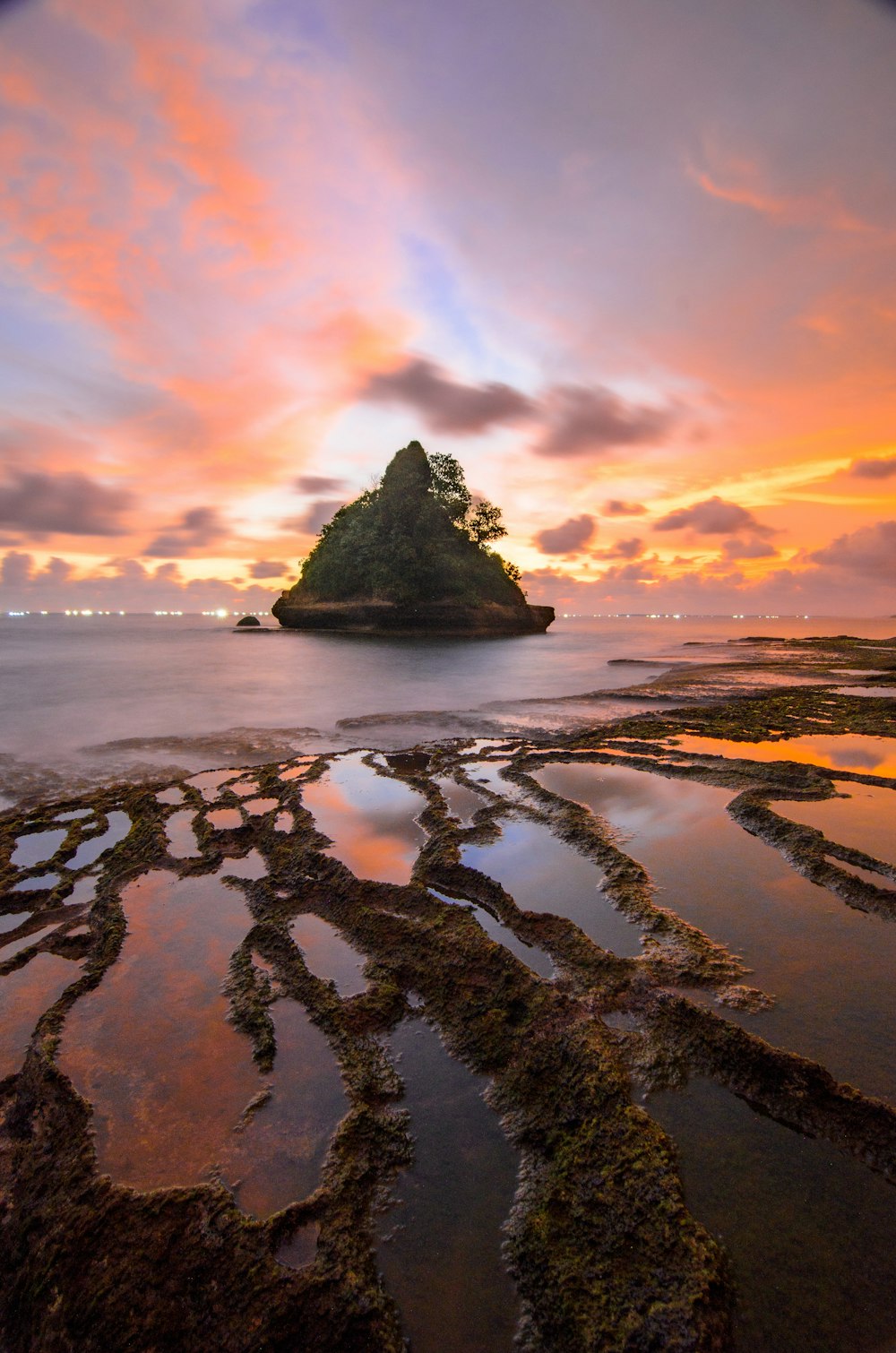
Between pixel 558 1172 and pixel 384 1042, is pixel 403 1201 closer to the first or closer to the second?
pixel 558 1172

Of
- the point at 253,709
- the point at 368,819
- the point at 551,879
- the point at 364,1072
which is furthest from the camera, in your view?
the point at 253,709

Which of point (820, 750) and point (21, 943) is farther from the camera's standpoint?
point (820, 750)

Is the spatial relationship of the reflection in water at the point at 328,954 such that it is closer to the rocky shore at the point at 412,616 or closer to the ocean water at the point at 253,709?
the ocean water at the point at 253,709

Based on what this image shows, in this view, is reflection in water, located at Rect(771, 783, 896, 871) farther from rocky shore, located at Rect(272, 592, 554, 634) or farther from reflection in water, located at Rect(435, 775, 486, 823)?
rocky shore, located at Rect(272, 592, 554, 634)

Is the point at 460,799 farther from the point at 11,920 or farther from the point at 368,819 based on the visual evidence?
the point at 11,920

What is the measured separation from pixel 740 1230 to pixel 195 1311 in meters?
1.55

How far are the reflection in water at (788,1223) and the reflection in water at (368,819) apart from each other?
2426 millimetres

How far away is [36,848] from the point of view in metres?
5.00

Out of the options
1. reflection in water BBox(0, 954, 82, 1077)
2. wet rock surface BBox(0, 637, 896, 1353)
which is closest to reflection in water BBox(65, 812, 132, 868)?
wet rock surface BBox(0, 637, 896, 1353)

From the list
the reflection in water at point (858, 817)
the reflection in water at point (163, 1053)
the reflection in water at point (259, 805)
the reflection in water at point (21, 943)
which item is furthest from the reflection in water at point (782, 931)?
the reflection in water at point (21, 943)

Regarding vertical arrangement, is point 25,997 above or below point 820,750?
below

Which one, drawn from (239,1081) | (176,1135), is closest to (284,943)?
(239,1081)

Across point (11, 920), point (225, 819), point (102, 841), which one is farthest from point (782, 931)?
point (102, 841)

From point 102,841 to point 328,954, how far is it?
2.92 meters
